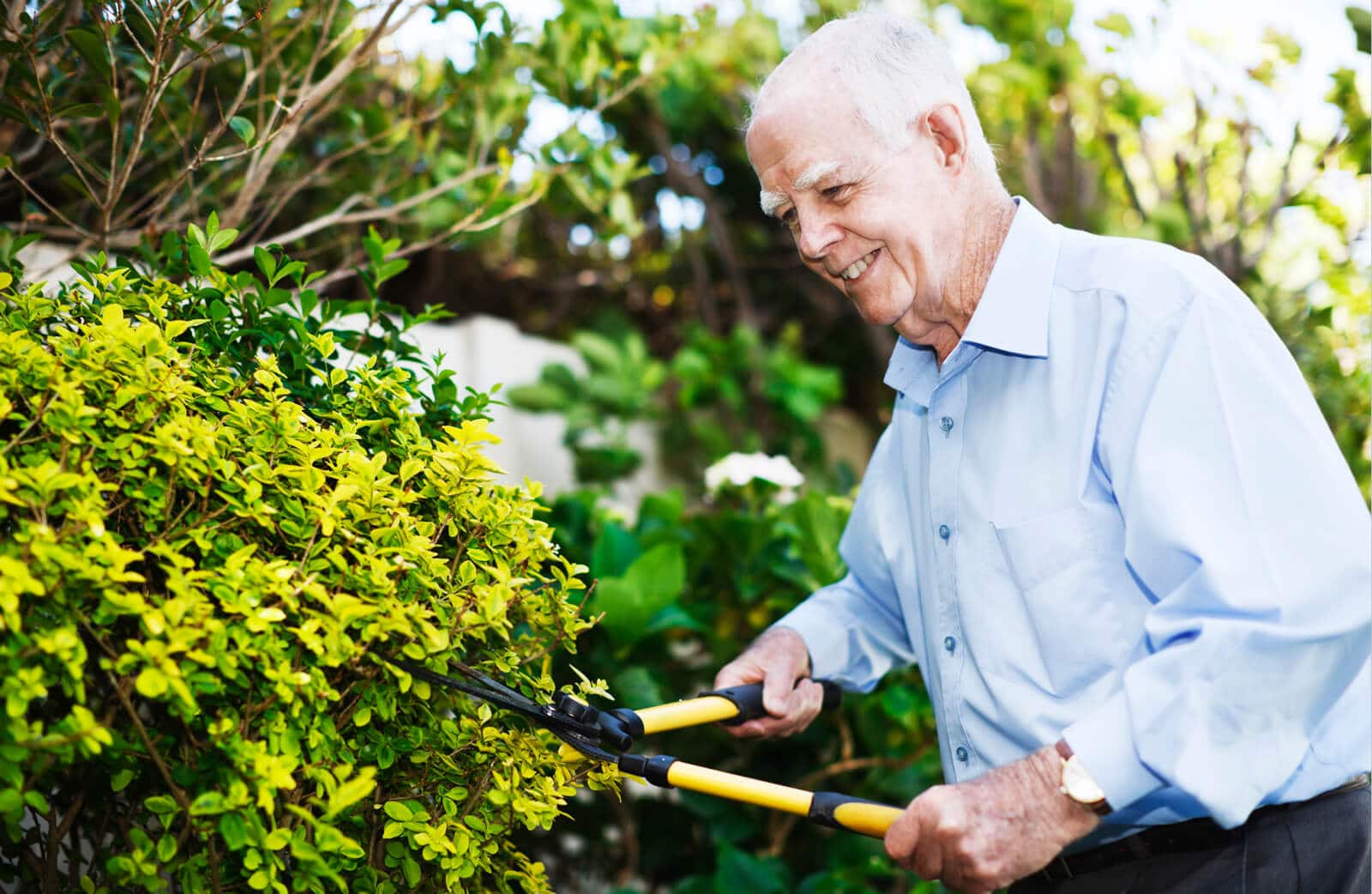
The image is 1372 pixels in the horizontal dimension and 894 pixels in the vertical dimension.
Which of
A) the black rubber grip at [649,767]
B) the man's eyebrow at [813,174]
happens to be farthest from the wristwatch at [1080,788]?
the man's eyebrow at [813,174]

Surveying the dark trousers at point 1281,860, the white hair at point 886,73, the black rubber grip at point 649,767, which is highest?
the white hair at point 886,73

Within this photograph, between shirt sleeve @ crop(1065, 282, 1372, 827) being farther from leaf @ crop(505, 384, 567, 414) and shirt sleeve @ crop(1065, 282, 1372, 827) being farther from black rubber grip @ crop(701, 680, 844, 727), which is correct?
leaf @ crop(505, 384, 567, 414)

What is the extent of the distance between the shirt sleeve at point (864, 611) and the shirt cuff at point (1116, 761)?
0.82 meters

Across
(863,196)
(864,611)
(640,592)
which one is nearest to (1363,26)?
(863,196)

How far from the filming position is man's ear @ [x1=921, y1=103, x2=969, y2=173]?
2.10 metres

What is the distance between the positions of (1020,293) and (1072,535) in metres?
0.44

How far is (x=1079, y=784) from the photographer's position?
161cm

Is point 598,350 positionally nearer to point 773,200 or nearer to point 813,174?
point 773,200

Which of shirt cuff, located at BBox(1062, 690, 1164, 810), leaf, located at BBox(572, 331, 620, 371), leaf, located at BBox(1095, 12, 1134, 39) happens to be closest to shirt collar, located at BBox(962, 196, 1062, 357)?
shirt cuff, located at BBox(1062, 690, 1164, 810)

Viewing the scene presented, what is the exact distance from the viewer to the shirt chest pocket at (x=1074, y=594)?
1.85 meters

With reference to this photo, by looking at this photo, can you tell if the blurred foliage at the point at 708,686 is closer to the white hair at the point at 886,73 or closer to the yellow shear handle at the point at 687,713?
the yellow shear handle at the point at 687,713

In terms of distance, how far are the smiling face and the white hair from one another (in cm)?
3

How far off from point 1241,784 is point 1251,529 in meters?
0.36

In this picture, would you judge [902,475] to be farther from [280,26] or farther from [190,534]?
[280,26]
